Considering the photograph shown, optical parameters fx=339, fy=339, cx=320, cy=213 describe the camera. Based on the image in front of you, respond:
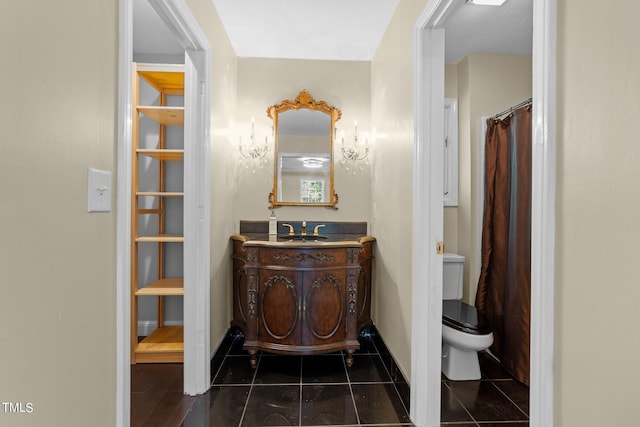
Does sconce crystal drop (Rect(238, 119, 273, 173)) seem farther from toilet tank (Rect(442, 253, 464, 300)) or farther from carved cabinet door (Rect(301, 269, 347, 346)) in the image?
toilet tank (Rect(442, 253, 464, 300))

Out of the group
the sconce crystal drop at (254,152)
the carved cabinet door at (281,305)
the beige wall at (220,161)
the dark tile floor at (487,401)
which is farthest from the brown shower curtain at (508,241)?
the beige wall at (220,161)

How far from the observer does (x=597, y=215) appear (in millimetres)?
740

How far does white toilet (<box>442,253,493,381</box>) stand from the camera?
2.12 meters

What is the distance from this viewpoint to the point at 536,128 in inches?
35.5

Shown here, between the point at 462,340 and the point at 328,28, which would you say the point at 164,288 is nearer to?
the point at 462,340

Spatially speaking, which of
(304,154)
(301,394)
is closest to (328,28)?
(304,154)

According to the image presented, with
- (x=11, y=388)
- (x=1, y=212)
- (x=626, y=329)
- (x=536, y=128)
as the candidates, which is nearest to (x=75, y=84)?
(x=1, y=212)

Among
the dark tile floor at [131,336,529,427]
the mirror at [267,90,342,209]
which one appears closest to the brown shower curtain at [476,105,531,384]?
the dark tile floor at [131,336,529,427]

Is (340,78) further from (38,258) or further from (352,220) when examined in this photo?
(38,258)

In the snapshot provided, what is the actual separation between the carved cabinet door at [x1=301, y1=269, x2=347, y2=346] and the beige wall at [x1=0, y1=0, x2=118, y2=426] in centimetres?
135

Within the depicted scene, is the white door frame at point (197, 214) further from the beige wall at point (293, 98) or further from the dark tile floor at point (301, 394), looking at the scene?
the beige wall at point (293, 98)

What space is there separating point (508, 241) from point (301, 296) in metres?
1.51

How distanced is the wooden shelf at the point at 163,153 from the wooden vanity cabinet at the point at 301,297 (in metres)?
0.86

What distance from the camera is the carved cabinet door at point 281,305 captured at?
232 centimetres
